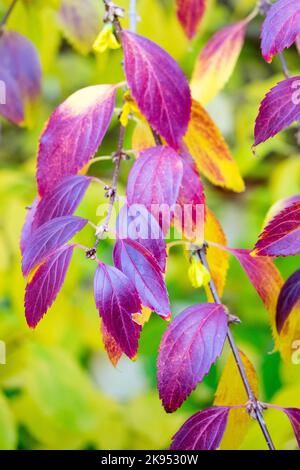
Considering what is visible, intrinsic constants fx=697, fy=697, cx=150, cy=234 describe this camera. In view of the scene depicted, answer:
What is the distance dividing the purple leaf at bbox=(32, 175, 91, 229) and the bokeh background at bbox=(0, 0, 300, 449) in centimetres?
13

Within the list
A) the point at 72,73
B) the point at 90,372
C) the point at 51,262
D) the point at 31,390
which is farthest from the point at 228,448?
the point at 72,73

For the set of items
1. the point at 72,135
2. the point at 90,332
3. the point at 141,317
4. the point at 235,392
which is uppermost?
the point at 72,135

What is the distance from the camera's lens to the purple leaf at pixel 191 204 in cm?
52

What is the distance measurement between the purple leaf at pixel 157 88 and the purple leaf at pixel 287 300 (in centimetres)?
15

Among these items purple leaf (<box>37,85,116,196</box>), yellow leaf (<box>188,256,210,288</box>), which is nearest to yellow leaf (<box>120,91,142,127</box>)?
purple leaf (<box>37,85,116,196</box>)

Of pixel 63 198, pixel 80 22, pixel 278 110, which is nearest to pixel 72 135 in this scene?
pixel 63 198

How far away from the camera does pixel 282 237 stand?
49 cm

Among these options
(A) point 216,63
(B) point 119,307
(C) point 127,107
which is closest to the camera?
(B) point 119,307

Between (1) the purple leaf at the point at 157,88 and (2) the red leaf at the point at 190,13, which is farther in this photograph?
(2) the red leaf at the point at 190,13

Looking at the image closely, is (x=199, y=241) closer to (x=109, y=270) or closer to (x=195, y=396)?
(x=109, y=270)

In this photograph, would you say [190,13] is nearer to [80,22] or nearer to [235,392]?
[80,22]

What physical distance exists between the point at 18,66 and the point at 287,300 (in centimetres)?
41

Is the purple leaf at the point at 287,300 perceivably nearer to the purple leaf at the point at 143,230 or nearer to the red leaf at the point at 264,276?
the red leaf at the point at 264,276

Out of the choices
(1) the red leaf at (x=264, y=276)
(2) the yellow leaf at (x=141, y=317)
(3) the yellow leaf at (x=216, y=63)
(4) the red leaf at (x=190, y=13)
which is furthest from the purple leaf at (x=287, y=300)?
(4) the red leaf at (x=190, y=13)
